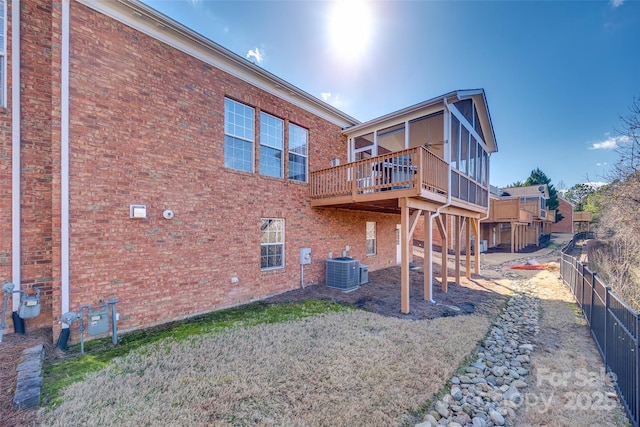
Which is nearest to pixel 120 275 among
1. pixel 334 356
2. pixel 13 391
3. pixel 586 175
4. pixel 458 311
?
pixel 13 391

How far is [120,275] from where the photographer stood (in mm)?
4887

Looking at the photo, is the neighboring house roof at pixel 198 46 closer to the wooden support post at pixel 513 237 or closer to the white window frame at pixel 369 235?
the white window frame at pixel 369 235

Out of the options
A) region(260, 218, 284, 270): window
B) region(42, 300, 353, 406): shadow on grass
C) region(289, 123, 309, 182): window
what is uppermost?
region(289, 123, 309, 182): window

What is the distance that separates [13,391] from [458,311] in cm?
812

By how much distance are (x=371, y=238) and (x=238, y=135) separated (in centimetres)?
721

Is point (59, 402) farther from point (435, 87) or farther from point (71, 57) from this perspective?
point (435, 87)

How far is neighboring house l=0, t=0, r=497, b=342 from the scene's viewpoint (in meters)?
4.36

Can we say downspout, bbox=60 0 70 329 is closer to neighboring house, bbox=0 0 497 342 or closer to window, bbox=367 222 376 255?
neighboring house, bbox=0 0 497 342

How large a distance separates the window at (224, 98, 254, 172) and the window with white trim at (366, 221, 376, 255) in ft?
20.4

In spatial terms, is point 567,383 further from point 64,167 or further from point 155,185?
point 64,167

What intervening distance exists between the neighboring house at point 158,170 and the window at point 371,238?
326 centimetres

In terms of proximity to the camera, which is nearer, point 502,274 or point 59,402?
point 59,402

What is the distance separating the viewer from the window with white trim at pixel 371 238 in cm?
1142

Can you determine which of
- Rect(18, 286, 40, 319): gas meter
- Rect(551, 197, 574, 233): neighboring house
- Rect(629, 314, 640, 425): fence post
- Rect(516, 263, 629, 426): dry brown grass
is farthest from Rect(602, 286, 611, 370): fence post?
Rect(551, 197, 574, 233): neighboring house
